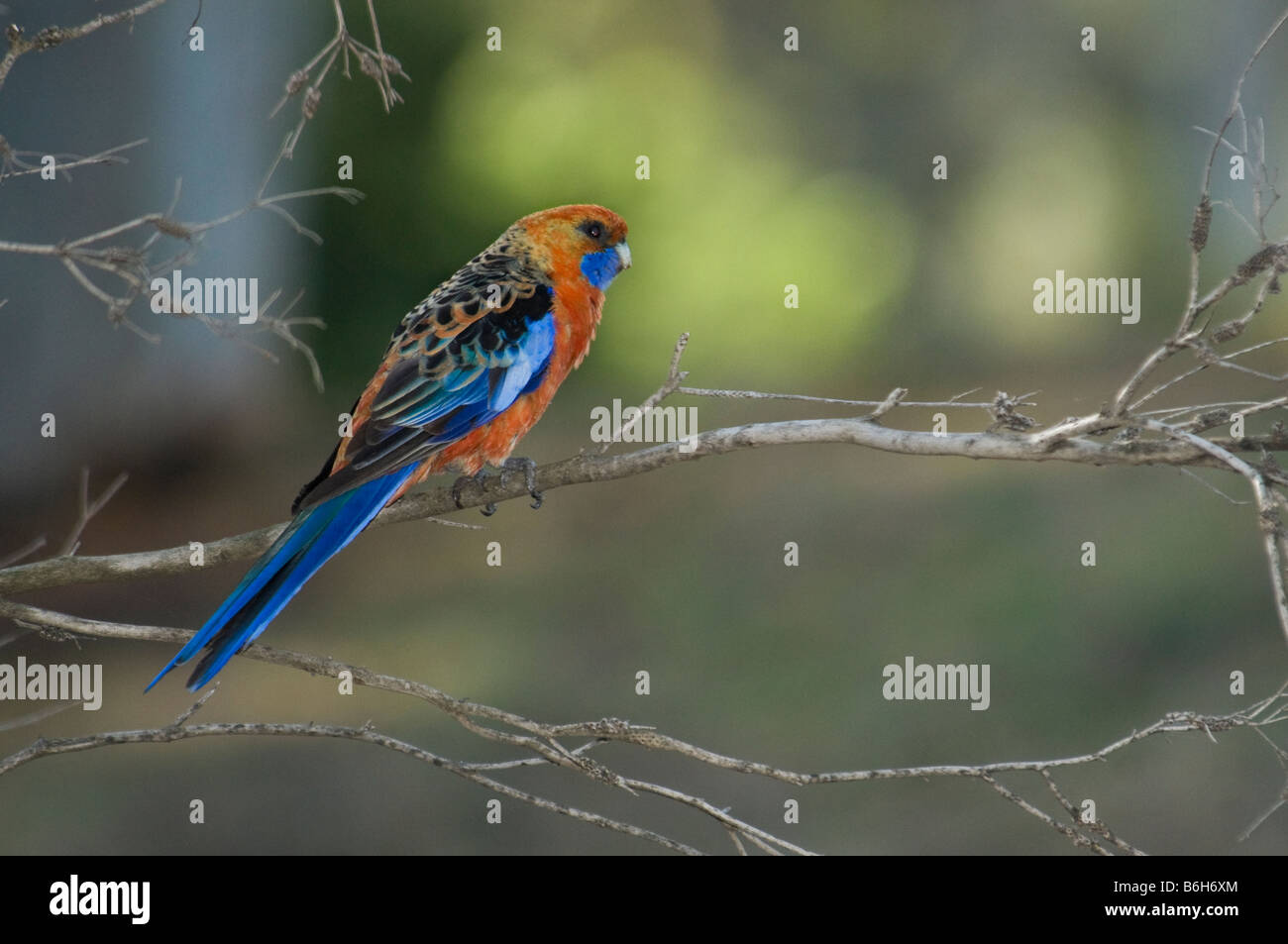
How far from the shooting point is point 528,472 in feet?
10.4

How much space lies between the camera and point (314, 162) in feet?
28.2

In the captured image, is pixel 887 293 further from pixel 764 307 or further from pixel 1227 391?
pixel 1227 391

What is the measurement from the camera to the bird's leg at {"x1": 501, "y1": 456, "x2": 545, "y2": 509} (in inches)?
117

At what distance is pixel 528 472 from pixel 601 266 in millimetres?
940

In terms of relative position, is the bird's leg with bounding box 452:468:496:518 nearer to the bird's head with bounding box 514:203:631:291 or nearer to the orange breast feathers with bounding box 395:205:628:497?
the orange breast feathers with bounding box 395:205:628:497

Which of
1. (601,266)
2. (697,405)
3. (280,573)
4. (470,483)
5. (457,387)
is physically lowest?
(280,573)

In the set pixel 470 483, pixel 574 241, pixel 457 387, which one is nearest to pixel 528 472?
pixel 470 483

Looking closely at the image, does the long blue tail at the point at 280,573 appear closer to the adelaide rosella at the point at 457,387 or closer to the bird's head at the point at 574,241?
the adelaide rosella at the point at 457,387

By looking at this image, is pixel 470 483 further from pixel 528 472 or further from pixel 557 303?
pixel 557 303

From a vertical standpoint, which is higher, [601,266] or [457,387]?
[601,266]

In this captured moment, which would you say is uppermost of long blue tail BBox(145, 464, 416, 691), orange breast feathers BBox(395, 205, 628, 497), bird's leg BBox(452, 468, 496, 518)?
orange breast feathers BBox(395, 205, 628, 497)

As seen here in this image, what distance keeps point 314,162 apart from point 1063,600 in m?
5.68

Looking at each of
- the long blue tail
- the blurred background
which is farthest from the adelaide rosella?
the blurred background

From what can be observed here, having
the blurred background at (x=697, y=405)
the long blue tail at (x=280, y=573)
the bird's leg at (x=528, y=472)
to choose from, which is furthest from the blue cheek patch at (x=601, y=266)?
the blurred background at (x=697, y=405)
